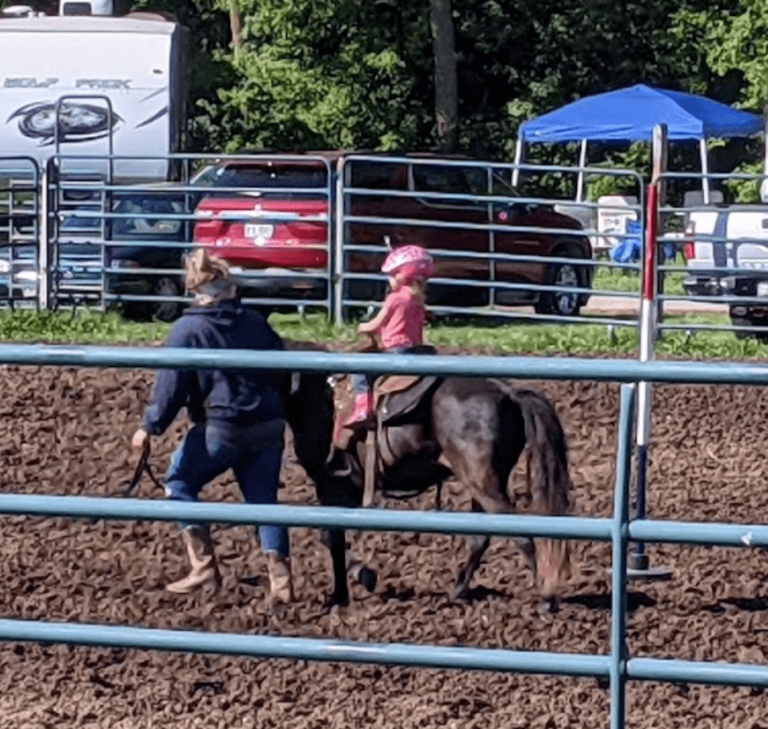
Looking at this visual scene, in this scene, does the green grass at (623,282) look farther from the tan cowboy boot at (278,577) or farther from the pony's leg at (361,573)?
→ the tan cowboy boot at (278,577)

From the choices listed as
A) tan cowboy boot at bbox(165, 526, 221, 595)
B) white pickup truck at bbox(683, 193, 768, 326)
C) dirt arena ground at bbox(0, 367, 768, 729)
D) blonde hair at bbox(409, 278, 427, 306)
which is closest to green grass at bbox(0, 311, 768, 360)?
white pickup truck at bbox(683, 193, 768, 326)

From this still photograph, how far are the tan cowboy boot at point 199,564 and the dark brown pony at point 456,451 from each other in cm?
51

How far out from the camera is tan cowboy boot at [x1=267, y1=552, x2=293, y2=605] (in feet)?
29.2

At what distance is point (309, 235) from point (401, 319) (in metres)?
8.99

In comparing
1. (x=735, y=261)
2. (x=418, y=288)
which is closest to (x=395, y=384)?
(x=418, y=288)

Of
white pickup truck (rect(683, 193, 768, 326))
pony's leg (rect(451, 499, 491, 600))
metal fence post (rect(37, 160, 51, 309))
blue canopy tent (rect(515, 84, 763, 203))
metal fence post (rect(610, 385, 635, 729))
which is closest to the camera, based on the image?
metal fence post (rect(610, 385, 635, 729))

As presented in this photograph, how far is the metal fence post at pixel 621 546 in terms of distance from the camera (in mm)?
4945

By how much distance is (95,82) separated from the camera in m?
25.6

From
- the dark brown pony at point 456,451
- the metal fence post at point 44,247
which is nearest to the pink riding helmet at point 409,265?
the dark brown pony at point 456,451

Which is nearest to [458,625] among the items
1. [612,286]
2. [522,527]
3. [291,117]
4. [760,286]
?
[522,527]

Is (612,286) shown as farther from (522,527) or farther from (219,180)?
(522,527)

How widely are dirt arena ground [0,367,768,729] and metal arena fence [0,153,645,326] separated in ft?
14.6

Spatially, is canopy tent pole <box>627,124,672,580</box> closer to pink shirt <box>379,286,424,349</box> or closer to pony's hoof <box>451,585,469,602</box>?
pony's hoof <box>451,585,469,602</box>

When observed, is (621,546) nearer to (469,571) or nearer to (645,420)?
(469,571)
